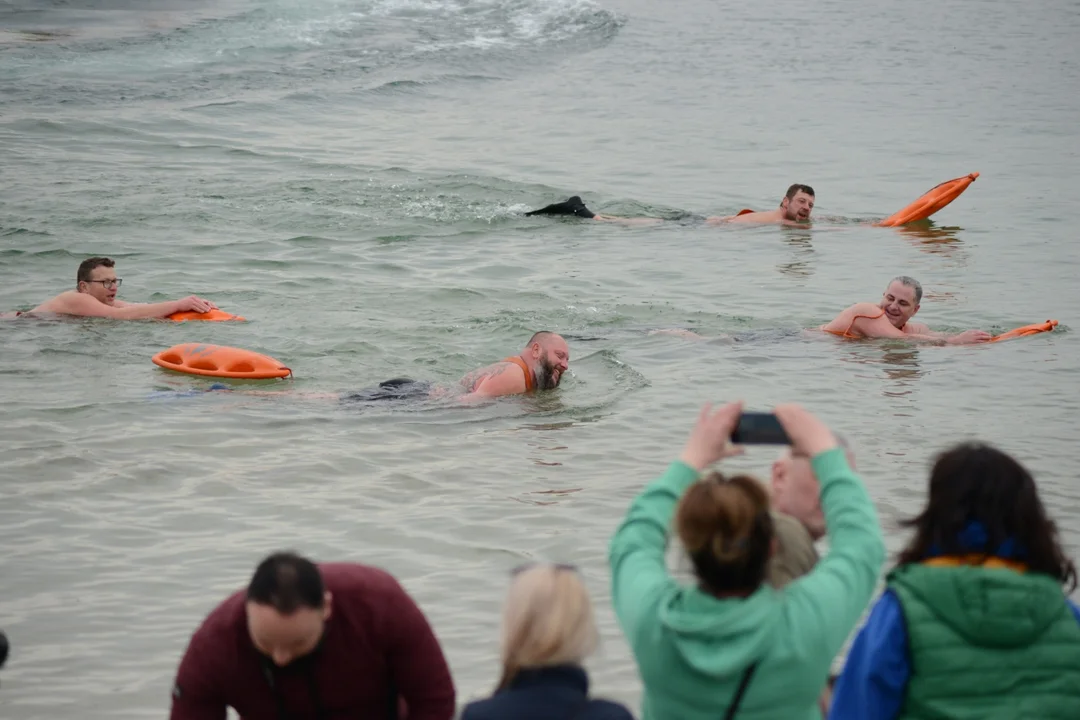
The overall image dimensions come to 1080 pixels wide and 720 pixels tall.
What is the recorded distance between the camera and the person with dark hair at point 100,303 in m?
12.4

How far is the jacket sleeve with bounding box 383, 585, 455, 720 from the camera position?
12.5 ft

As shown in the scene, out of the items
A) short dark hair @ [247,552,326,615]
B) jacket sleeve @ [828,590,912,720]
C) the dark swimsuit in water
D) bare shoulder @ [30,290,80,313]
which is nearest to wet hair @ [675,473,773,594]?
jacket sleeve @ [828,590,912,720]

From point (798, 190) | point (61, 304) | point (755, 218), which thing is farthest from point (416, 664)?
point (755, 218)

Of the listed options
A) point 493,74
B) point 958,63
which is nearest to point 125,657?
point 493,74

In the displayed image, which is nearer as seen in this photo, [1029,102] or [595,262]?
[595,262]

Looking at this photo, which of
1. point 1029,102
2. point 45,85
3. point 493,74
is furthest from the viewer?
point 493,74

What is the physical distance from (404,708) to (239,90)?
25263mm

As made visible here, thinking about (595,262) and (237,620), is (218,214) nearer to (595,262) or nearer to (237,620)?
(595,262)

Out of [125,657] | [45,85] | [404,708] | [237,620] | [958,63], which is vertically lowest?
[125,657]

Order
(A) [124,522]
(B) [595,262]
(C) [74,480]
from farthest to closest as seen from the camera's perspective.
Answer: (B) [595,262] < (C) [74,480] < (A) [124,522]

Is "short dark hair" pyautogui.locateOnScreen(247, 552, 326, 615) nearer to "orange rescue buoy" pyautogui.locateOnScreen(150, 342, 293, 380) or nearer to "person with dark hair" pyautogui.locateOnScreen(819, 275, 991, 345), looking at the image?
"orange rescue buoy" pyautogui.locateOnScreen(150, 342, 293, 380)

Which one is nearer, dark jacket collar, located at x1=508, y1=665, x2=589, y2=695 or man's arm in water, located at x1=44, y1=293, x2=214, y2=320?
dark jacket collar, located at x1=508, y1=665, x2=589, y2=695

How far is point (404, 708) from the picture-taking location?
4016mm

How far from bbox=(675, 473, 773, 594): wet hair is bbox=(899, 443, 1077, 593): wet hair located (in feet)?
1.72
